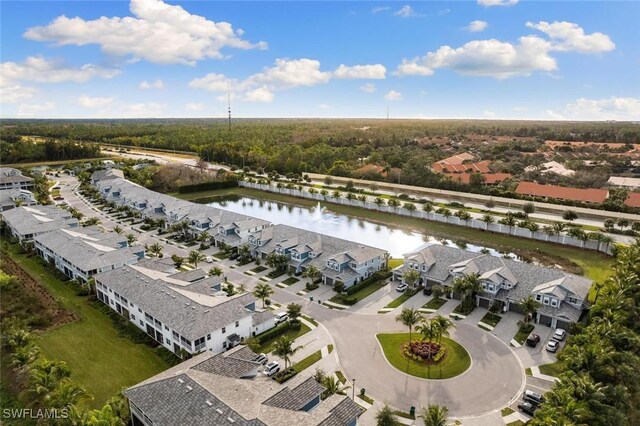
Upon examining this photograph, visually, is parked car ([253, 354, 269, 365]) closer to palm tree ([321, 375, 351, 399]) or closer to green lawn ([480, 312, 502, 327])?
palm tree ([321, 375, 351, 399])

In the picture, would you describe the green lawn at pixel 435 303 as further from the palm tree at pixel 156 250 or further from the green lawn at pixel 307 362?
the palm tree at pixel 156 250

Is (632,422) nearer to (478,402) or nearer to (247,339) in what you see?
(478,402)

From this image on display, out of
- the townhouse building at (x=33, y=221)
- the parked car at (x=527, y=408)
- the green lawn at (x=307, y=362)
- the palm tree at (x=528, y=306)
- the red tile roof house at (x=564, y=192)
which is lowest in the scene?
the parked car at (x=527, y=408)

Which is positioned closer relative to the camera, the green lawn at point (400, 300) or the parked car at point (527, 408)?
the parked car at point (527, 408)

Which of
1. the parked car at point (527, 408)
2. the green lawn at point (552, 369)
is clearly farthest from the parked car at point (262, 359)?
the green lawn at point (552, 369)

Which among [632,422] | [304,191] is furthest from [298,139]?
[632,422]
